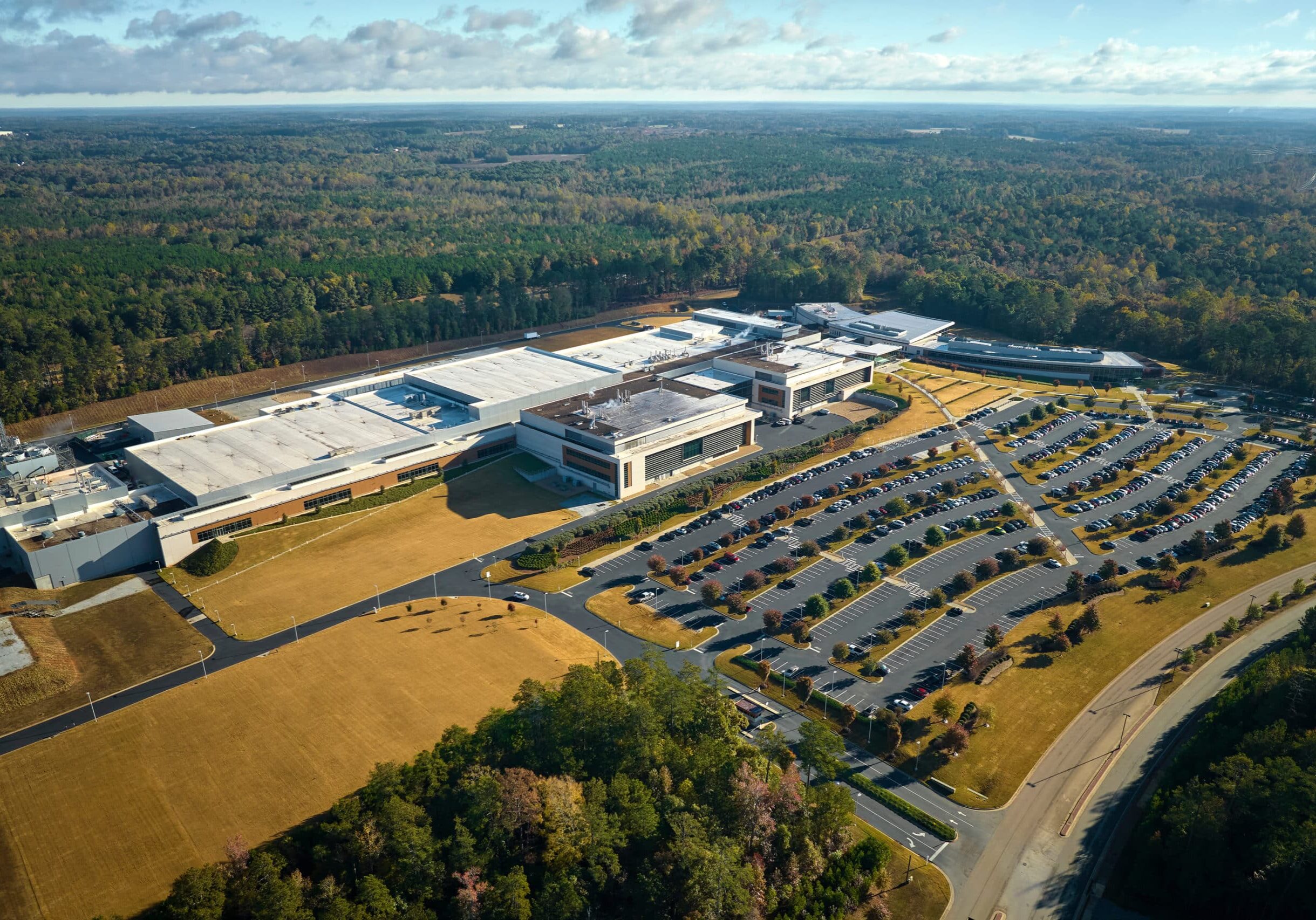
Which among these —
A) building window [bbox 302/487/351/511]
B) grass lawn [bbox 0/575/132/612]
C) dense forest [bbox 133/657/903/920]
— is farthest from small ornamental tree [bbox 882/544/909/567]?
grass lawn [bbox 0/575/132/612]

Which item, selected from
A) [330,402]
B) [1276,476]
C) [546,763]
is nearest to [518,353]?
[330,402]

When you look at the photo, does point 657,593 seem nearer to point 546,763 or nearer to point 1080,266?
point 546,763

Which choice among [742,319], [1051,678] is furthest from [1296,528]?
[742,319]

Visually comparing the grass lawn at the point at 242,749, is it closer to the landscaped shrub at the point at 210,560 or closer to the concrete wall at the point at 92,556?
the landscaped shrub at the point at 210,560

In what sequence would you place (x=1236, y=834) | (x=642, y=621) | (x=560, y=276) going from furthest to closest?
(x=560, y=276)
(x=642, y=621)
(x=1236, y=834)

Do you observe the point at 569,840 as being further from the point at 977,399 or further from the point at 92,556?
the point at 977,399

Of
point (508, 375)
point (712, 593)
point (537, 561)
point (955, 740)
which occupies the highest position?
point (508, 375)
